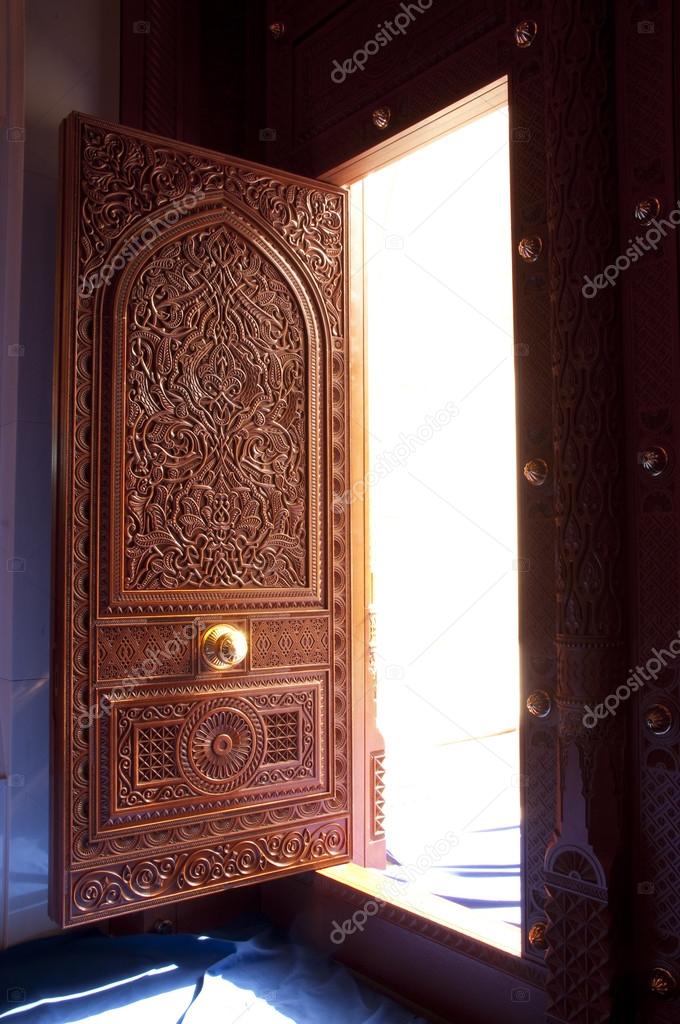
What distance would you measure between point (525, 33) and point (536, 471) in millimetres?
957

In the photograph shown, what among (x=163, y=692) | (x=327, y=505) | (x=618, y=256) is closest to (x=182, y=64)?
(x=327, y=505)

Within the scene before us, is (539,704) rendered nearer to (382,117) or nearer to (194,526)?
(194,526)

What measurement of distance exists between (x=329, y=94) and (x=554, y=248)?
1.11m

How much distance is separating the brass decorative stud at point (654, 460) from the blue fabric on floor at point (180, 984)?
1.33 meters

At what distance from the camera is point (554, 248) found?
168 centimetres

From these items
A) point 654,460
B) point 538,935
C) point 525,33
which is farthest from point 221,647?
point 525,33

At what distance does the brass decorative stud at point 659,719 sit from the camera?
1.56 metres

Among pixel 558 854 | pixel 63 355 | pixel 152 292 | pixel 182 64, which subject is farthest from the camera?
pixel 182 64

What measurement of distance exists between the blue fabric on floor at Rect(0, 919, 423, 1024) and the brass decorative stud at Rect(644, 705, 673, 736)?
3.03 feet

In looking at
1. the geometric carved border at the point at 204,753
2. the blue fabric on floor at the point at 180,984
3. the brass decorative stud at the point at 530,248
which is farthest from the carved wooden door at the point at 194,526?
the brass decorative stud at the point at 530,248

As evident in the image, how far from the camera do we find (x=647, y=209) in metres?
1.61

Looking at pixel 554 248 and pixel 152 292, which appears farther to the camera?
pixel 152 292

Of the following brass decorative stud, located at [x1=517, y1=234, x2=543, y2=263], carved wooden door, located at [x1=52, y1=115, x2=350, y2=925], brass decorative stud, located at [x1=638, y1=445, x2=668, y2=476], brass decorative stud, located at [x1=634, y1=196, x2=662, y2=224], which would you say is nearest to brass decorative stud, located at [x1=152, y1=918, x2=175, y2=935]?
carved wooden door, located at [x1=52, y1=115, x2=350, y2=925]

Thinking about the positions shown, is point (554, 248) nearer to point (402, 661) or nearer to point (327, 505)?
point (327, 505)
